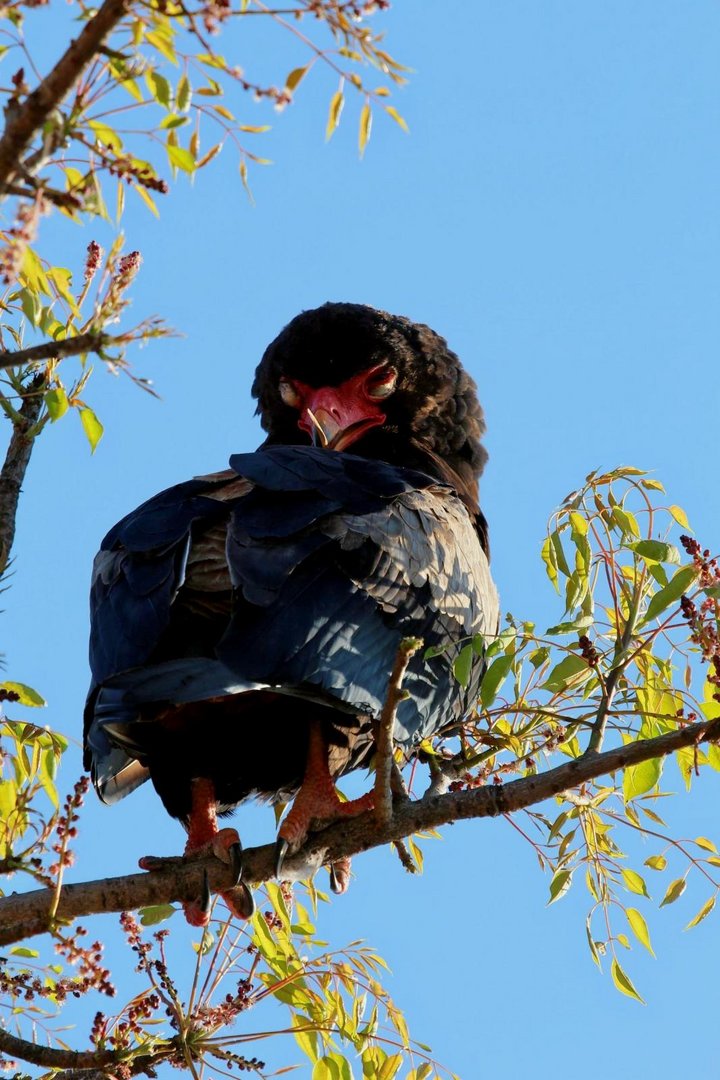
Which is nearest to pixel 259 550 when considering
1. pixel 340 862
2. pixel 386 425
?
pixel 340 862

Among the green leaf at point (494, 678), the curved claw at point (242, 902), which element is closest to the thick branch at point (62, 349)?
the green leaf at point (494, 678)

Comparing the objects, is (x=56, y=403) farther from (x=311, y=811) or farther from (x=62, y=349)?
(x=62, y=349)

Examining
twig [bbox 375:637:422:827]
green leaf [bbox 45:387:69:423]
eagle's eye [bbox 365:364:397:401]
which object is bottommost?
twig [bbox 375:637:422:827]

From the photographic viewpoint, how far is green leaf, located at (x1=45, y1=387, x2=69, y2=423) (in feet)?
13.7

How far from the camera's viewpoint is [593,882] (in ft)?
16.2

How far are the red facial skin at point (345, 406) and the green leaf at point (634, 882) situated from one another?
2985 millimetres

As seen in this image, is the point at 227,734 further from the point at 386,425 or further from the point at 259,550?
the point at 386,425

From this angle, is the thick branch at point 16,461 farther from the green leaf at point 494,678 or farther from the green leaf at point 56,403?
the green leaf at point 494,678

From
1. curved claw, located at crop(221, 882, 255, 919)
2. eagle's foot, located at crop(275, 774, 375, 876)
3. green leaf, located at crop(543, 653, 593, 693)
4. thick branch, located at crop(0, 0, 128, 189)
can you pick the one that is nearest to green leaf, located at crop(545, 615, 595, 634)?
green leaf, located at crop(543, 653, 593, 693)

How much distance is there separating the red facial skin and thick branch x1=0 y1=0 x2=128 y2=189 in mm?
4659

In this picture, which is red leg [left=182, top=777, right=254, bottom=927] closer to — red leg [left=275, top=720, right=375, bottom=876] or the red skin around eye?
red leg [left=275, top=720, right=375, bottom=876]

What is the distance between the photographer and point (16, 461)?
14.3 feet

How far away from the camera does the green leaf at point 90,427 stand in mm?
4410

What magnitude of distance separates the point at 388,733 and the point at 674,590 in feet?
2.70
